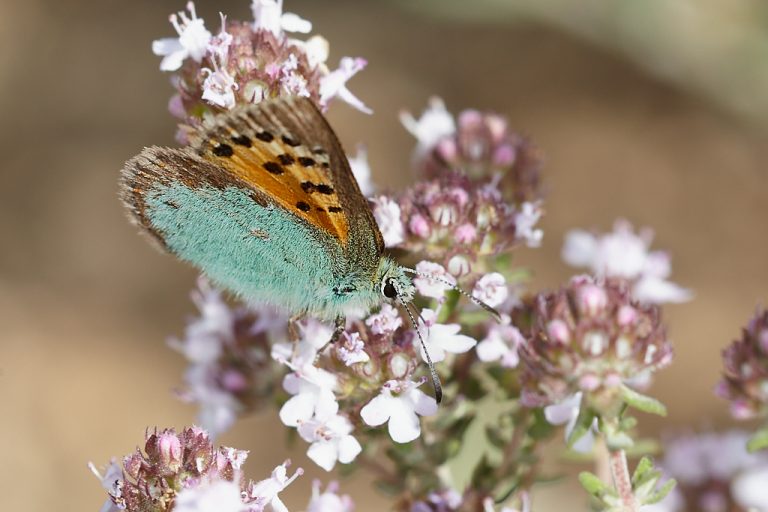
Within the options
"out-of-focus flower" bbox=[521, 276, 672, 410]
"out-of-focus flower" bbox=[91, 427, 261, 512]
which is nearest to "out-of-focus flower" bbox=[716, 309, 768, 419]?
"out-of-focus flower" bbox=[521, 276, 672, 410]

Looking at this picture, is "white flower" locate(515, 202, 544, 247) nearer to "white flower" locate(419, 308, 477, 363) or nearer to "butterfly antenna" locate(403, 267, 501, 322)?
"butterfly antenna" locate(403, 267, 501, 322)

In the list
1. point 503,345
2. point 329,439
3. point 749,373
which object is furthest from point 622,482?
point 329,439

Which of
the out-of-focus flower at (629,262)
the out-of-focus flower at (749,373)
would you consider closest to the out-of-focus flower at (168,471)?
the out-of-focus flower at (749,373)

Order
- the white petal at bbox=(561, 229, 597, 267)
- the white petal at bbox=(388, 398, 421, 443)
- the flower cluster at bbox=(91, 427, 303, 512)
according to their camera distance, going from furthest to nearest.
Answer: the white petal at bbox=(561, 229, 597, 267), the white petal at bbox=(388, 398, 421, 443), the flower cluster at bbox=(91, 427, 303, 512)

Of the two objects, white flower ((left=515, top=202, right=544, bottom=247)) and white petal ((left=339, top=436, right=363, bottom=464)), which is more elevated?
white flower ((left=515, top=202, right=544, bottom=247))

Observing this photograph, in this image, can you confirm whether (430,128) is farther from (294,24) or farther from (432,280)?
(432,280)

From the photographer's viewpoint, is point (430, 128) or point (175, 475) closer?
point (175, 475)

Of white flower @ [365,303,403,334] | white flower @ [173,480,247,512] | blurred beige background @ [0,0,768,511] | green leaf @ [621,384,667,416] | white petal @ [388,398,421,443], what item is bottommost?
white flower @ [173,480,247,512]
